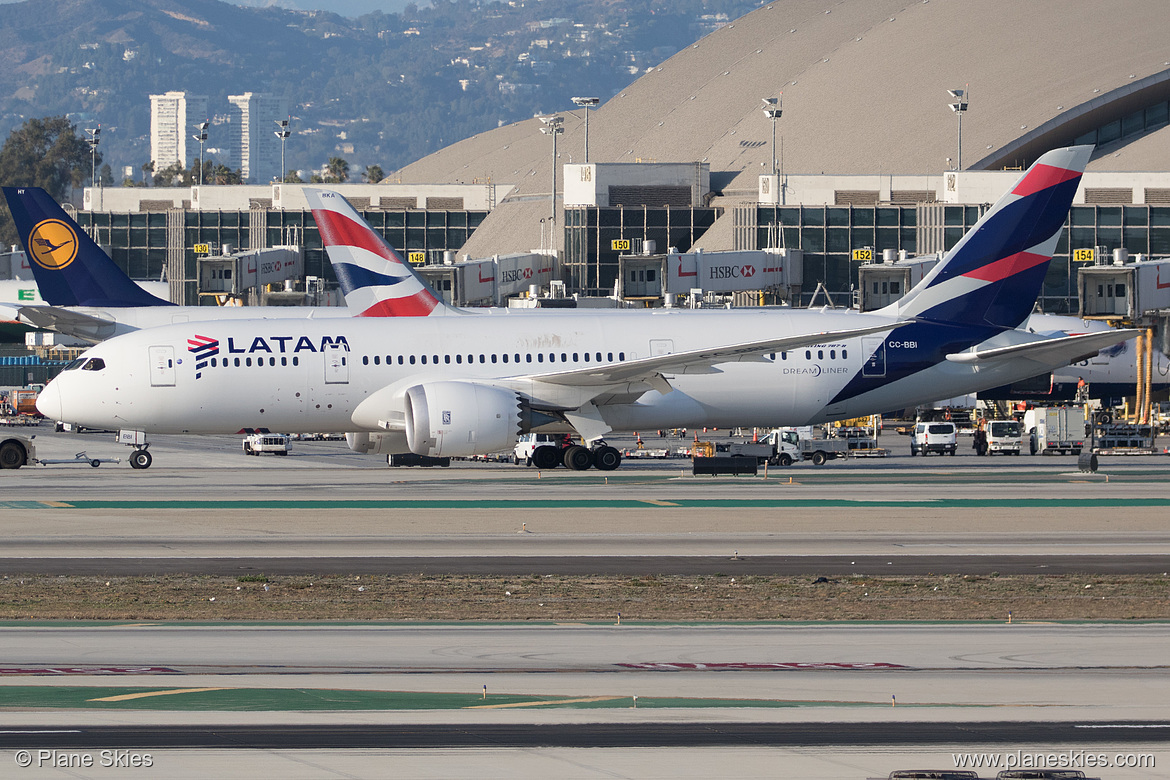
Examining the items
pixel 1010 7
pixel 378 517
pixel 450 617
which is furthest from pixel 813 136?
pixel 450 617

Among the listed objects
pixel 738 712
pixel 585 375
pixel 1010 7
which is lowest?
pixel 738 712

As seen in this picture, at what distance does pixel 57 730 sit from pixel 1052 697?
9.62 metres

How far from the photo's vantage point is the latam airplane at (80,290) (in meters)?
57.2

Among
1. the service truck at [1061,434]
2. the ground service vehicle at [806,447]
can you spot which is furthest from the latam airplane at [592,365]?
the service truck at [1061,434]

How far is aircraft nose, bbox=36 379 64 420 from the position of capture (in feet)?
136

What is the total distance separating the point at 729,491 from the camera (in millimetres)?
37625

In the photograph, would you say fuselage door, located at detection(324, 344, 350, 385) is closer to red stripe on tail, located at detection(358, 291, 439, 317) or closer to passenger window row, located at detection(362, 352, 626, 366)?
passenger window row, located at detection(362, 352, 626, 366)

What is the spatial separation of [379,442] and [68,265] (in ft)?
72.7

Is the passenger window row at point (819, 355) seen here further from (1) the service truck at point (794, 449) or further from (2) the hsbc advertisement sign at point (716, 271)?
(2) the hsbc advertisement sign at point (716, 271)

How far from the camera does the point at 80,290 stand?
195ft

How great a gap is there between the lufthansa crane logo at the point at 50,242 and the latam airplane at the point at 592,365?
19.4 metres

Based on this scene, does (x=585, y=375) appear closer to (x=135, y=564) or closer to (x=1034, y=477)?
(x=1034, y=477)

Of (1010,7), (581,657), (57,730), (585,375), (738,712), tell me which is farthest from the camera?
(1010,7)

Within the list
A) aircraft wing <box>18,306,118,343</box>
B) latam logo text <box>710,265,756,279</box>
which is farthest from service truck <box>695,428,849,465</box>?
latam logo text <box>710,265,756,279</box>
